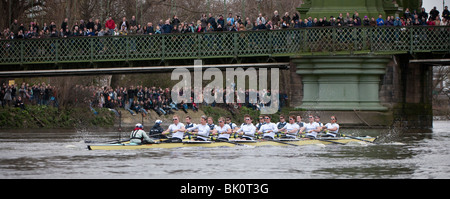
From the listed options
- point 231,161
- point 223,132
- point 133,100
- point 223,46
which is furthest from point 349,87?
point 133,100

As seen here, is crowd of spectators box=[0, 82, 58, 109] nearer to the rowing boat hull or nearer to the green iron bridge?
the green iron bridge

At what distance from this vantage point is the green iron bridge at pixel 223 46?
39812 mm

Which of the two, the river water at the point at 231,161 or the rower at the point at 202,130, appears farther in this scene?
the rower at the point at 202,130

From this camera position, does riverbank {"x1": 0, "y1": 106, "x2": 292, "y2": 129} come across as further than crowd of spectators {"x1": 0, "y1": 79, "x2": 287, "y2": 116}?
No

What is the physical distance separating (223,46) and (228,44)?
0.95 feet

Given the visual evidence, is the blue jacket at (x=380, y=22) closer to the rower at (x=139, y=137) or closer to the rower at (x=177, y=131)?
the rower at (x=177, y=131)

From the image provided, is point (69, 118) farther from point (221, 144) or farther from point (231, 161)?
point (231, 161)

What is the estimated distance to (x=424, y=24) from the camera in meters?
41.1

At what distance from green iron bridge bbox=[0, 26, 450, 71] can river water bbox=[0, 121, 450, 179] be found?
18.0 feet

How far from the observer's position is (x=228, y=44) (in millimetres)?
40812

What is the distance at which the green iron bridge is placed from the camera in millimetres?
39812

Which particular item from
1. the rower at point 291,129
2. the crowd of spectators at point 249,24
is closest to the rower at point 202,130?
the rower at point 291,129

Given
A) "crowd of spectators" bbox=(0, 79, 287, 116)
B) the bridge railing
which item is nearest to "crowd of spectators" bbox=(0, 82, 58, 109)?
"crowd of spectators" bbox=(0, 79, 287, 116)
